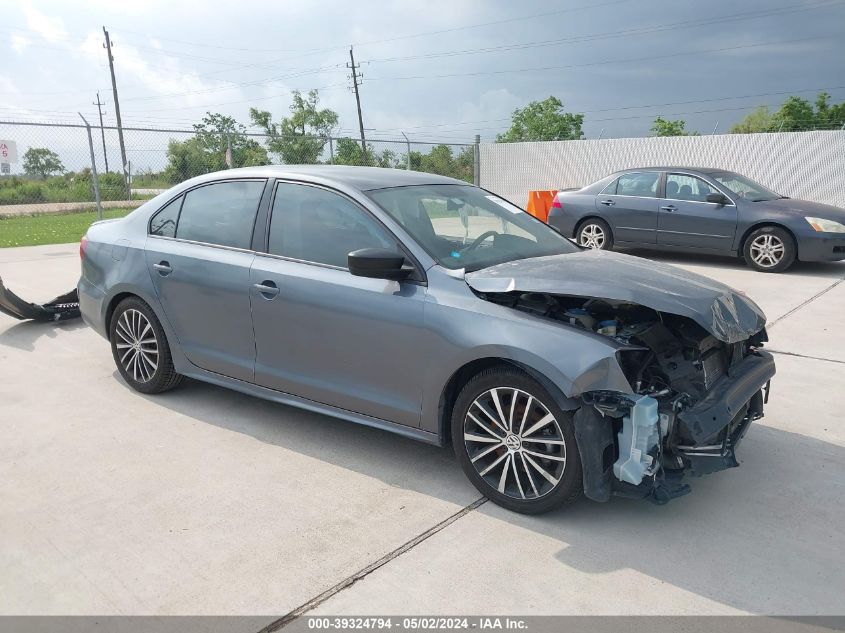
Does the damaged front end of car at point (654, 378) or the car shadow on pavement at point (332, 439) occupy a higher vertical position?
the damaged front end of car at point (654, 378)

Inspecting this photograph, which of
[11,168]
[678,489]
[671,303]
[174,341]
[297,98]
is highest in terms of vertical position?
[297,98]

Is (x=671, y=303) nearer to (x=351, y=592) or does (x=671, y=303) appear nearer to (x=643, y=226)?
(x=351, y=592)

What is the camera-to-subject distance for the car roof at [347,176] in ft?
13.8

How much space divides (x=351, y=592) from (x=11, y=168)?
712 inches

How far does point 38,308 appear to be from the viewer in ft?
→ 23.0

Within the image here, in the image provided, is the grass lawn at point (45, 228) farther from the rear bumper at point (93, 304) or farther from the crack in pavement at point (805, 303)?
the crack in pavement at point (805, 303)

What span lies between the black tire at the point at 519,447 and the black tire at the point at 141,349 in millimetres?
2361

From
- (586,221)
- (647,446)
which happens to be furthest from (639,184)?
(647,446)

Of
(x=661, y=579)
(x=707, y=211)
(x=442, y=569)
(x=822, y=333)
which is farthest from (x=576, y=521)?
(x=707, y=211)

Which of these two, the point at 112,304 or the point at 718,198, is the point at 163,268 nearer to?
the point at 112,304

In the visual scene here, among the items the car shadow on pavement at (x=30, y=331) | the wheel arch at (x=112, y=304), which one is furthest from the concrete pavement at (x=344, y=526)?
the car shadow on pavement at (x=30, y=331)

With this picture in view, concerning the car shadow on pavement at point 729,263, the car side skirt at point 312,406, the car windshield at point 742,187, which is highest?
the car windshield at point 742,187

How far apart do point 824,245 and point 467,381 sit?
813 cm

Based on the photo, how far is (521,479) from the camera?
11.2ft
